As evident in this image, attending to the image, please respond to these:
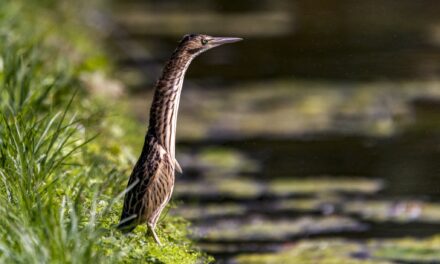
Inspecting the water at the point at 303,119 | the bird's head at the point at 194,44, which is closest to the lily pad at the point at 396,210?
the water at the point at 303,119

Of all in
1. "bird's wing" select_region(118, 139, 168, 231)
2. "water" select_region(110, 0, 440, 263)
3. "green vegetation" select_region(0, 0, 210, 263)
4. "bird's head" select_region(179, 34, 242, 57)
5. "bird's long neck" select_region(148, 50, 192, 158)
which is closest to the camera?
"green vegetation" select_region(0, 0, 210, 263)

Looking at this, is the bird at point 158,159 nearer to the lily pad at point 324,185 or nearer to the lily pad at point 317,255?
the lily pad at point 317,255

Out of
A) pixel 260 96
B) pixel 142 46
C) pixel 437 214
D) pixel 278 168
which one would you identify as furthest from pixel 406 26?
pixel 437 214

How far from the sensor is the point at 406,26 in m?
20.3

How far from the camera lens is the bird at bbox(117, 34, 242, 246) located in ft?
18.7

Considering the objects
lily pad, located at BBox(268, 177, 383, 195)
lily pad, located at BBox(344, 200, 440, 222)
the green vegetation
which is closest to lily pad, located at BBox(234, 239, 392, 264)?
lily pad, located at BBox(344, 200, 440, 222)

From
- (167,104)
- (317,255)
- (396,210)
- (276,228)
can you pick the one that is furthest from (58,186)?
(396,210)

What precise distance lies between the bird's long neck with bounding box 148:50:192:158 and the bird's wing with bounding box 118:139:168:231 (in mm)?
57

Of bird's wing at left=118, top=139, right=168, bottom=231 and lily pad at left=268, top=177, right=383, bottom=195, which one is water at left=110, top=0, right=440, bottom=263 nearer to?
lily pad at left=268, top=177, right=383, bottom=195

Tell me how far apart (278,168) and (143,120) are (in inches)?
103

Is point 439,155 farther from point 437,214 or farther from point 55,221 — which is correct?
point 55,221

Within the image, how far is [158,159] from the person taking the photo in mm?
5781

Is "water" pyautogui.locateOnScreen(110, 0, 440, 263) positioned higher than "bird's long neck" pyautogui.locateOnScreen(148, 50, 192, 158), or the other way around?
"water" pyautogui.locateOnScreen(110, 0, 440, 263)

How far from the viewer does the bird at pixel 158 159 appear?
5688 mm
